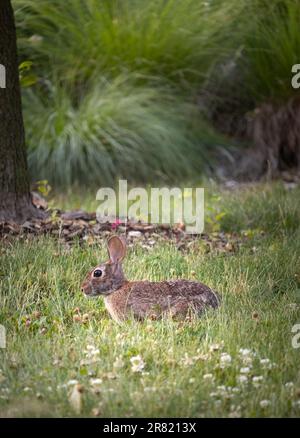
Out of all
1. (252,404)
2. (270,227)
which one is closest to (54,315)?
(252,404)

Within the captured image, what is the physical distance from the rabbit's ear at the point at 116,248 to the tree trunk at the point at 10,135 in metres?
1.87

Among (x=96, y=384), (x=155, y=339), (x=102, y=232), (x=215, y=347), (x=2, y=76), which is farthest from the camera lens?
(x=102, y=232)

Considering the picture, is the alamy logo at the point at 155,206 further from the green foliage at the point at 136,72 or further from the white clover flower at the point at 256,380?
the white clover flower at the point at 256,380

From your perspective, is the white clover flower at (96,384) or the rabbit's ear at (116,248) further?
the rabbit's ear at (116,248)

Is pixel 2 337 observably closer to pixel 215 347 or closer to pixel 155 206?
pixel 215 347

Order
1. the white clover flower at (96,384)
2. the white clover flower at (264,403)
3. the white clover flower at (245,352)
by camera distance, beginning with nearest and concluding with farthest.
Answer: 1. the white clover flower at (264,403)
2. the white clover flower at (96,384)
3. the white clover flower at (245,352)

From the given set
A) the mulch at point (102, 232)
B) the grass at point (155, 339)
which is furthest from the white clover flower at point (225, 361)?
the mulch at point (102, 232)

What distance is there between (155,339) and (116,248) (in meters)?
0.77

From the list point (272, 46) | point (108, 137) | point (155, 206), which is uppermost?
point (272, 46)

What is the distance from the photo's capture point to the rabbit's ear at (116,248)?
16.6 feet

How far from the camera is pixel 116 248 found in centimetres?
510

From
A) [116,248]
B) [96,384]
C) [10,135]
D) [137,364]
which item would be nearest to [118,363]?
[137,364]
